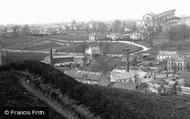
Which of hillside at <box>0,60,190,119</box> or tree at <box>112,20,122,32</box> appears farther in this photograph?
tree at <box>112,20,122,32</box>

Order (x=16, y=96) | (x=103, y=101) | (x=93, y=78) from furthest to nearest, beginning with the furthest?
(x=93, y=78) < (x=103, y=101) < (x=16, y=96)

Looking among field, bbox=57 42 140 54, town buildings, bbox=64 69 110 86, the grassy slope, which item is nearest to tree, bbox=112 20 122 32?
field, bbox=57 42 140 54

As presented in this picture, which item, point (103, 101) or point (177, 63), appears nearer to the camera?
point (103, 101)

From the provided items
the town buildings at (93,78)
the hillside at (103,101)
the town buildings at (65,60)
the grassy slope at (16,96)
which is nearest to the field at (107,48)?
the town buildings at (65,60)

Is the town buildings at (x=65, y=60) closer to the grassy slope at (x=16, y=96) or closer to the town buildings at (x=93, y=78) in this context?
the town buildings at (x=93, y=78)

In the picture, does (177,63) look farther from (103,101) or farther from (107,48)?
(103,101)

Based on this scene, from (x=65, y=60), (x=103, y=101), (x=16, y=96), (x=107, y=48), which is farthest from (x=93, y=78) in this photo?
(x=107, y=48)

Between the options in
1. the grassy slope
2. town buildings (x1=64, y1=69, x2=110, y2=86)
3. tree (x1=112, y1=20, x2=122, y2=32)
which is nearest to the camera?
the grassy slope

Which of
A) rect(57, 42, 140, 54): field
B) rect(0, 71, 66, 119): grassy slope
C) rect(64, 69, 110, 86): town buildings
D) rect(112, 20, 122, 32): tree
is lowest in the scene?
rect(64, 69, 110, 86): town buildings

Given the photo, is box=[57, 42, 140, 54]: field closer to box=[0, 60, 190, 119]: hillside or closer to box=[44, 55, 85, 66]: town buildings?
box=[44, 55, 85, 66]: town buildings
